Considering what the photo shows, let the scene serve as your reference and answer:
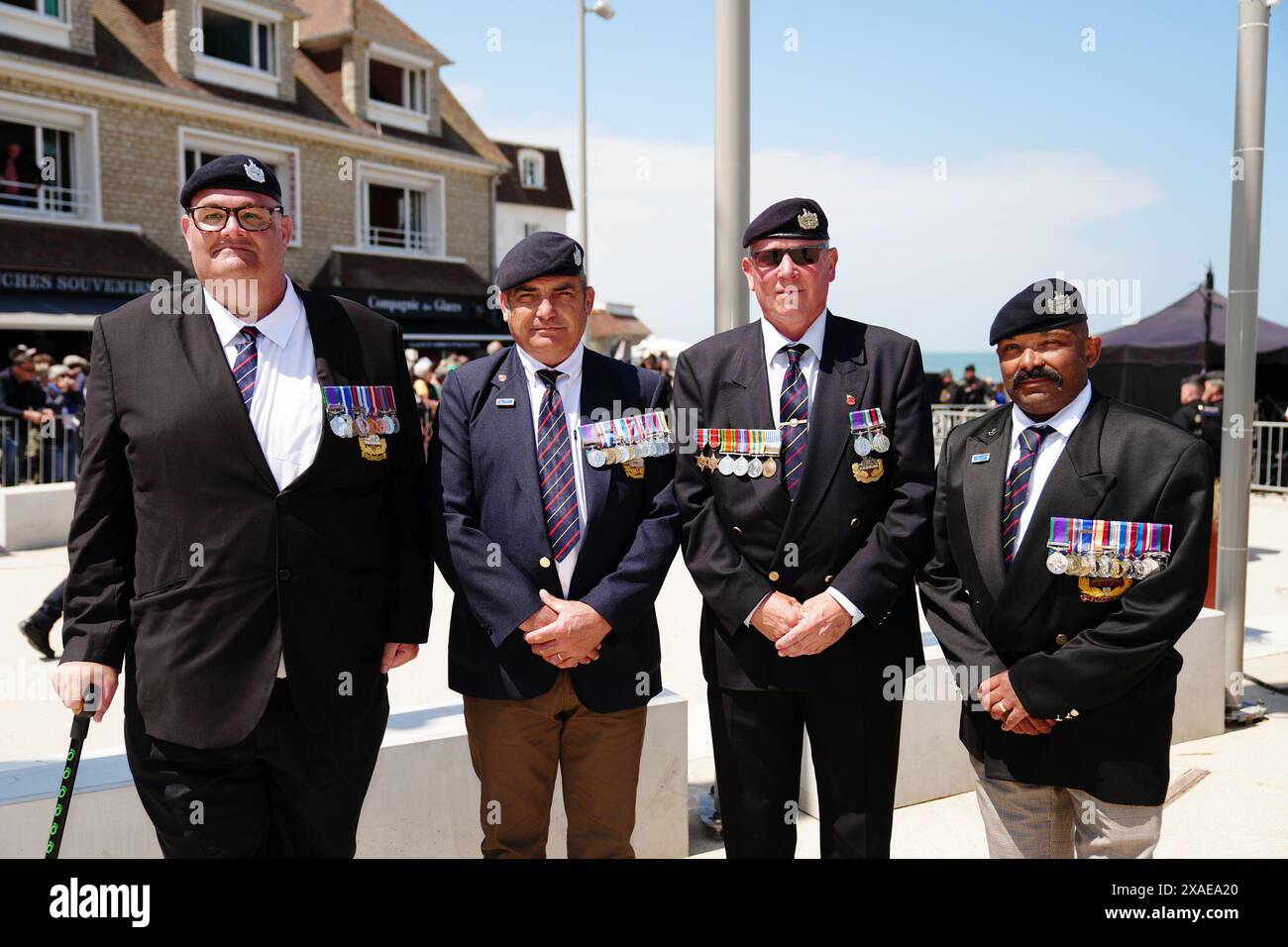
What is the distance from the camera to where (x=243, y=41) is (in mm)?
22891

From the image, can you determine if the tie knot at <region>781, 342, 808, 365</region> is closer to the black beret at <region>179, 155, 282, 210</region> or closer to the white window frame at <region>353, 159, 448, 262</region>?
the black beret at <region>179, 155, 282, 210</region>

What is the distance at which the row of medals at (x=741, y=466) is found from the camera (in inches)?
121

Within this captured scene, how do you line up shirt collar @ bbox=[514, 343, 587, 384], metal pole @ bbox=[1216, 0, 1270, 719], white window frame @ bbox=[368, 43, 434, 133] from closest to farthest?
shirt collar @ bbox=[514, 343, 587, 384], metal pole @ bbox=[1216, 0, 1270, 719], white window frame @ bbox=[368, 43, 434, 133]

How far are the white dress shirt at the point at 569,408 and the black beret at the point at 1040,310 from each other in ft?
4.05

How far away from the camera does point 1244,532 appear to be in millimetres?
5758

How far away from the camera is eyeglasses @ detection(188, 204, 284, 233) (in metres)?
2.67

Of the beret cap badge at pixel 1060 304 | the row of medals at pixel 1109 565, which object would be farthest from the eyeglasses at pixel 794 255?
the row of medals at pixel 1109 565

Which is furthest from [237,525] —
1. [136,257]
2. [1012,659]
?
[136,257]

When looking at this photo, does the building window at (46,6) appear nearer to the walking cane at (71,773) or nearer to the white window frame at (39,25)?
the white window frame at (39,25)

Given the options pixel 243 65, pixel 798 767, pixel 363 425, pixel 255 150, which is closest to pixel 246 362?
pixel 363 425

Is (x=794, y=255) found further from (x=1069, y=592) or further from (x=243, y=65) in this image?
(x=243, y=65)

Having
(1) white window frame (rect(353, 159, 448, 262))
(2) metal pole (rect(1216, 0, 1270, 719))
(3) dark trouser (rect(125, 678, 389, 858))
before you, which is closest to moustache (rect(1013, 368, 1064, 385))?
(3) dark trouser (rect(125, 678, 389, 858))

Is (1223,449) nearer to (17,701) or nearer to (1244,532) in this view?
(1244,532)

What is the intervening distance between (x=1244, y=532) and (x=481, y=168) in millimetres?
24779
